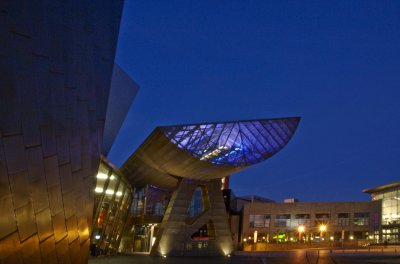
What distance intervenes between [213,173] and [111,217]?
1009 centimetres

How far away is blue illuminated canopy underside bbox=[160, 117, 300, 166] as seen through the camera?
37409 mm

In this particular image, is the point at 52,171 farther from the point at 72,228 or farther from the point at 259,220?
the point at 259,220

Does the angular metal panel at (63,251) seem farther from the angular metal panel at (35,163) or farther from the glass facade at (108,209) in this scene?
the glass facade at (108,209)

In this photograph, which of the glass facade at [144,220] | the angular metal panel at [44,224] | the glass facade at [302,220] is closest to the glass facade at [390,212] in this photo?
the glass facade at [302,220]

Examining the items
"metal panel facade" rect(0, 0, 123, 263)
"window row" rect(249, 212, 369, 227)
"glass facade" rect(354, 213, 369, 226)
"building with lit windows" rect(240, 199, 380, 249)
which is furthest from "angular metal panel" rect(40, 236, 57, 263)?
"glass facade" rect(354, 213, 369, 226)

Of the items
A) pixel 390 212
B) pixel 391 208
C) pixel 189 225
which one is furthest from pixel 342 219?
pixel 189 225

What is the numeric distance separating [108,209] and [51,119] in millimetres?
31717

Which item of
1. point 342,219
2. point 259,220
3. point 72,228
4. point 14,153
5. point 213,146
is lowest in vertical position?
point 72,228

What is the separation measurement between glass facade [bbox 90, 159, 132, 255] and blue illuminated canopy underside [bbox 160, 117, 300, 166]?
6.03 m

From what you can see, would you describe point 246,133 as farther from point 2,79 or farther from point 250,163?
point 2,79

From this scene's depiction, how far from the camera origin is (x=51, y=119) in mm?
7926

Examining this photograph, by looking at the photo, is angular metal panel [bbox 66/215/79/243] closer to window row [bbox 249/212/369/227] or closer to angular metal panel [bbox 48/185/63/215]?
angular metal panel [bbox 48/185/63/215]

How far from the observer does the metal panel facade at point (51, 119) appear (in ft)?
22.1

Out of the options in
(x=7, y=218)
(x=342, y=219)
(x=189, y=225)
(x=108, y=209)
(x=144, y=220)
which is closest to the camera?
(x=7, y=218)
